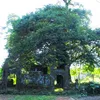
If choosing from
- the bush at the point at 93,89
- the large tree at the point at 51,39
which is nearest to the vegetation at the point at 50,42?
the large tree at the point at 51,39

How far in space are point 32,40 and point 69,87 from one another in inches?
169

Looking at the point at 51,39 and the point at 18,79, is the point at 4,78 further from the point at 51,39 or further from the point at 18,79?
the point at 51,39

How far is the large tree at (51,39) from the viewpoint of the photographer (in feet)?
51.3

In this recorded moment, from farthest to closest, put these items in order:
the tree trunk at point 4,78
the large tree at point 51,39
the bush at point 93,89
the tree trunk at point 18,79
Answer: the tree trunk at point 18,79 → the tree trunk at point 4,78 → the large tree at point 51,39 → the bush at point 93,89

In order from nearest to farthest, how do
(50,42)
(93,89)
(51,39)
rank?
1. (93,89)
2. (51,39)
3. (50,42)

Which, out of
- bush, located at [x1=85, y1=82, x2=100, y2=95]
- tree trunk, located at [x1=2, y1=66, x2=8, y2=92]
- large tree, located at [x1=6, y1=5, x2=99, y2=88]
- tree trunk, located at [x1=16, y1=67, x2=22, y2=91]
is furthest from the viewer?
tree trunk, located at [x1=16, y1=67, x2=22, y2=91]

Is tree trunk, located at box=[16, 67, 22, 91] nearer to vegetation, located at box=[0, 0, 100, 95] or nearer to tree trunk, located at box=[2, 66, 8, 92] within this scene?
vegetation, located at box=[0, 0, 100, 95]

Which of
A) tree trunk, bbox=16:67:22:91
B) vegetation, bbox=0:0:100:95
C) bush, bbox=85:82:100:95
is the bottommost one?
bush, bbox=85:82:100:95

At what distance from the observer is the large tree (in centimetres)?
1564

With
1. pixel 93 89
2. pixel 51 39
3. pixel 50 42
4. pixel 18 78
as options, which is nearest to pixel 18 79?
pixel 18 78

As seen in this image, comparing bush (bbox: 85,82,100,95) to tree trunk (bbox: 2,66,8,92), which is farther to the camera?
tree trunk (bbox: 2,66,8,92)

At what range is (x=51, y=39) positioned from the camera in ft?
51.3

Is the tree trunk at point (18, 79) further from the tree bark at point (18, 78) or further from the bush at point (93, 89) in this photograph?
the bush at point (93, 89)

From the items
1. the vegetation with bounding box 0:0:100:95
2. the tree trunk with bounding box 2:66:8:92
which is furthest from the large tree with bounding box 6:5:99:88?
the tree trunk with bounding box 2:66:8:92
